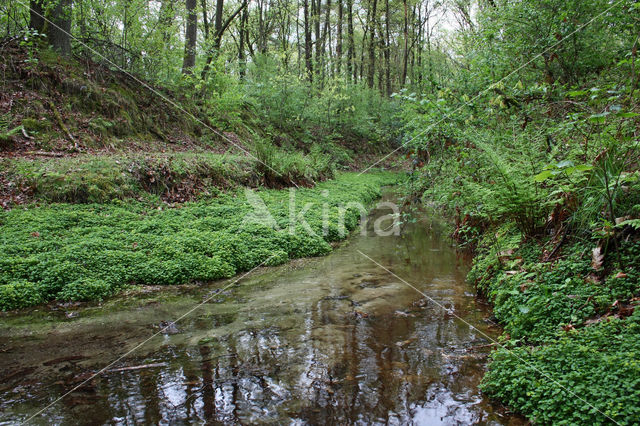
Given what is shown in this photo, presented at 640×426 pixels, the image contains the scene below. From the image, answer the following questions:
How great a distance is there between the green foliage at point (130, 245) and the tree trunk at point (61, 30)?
23.1ft

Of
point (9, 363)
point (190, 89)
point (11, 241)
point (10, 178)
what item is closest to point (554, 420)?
point (9, 363)

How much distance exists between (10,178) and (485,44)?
10.7 metres

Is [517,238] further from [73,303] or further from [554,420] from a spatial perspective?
[73,303]

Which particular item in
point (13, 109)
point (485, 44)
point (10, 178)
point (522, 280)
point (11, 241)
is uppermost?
point (485, 44)

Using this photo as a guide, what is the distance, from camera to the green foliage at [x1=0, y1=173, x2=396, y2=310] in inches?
218

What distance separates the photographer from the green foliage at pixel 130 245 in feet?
18.1

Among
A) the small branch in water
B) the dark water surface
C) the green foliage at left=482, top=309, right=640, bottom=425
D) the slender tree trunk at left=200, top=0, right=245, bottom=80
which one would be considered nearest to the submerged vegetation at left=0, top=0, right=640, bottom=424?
the green foliage at left=482, top=309, right=640, bottom=425

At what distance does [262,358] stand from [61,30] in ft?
40.4

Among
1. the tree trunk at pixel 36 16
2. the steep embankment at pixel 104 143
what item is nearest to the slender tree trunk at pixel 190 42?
the steep embankment at pixel 104 143

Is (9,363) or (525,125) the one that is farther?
(525,125)

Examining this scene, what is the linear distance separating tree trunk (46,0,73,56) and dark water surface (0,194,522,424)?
9920mm

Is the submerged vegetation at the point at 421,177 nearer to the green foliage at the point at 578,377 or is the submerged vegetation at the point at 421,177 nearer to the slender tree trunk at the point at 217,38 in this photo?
the green foliage at the point at 578,377

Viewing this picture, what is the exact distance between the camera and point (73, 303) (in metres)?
5.40

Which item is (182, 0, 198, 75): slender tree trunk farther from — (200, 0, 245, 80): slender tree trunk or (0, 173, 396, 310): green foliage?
(0, 173, 396, 310): green foliage
